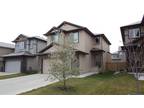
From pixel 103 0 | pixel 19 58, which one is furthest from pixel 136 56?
pixel 19 58

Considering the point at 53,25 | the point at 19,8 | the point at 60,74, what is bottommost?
the point at 60,74

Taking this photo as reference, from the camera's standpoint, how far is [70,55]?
10.0 meters

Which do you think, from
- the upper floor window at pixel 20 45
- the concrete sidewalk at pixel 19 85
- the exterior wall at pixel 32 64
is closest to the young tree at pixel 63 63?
the concrete sidewalk at pixel 19 85

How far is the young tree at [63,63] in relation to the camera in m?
9.62

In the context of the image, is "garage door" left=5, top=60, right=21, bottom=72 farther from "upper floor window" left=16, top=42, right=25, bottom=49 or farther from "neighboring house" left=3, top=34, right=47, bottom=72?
"upper floor window" left=16, top=42, right=25, bottom=49

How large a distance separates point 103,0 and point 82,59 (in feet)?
37.4

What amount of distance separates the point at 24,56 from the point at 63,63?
16.0 m

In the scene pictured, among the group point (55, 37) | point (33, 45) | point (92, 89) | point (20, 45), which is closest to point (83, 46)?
point (55, 37)

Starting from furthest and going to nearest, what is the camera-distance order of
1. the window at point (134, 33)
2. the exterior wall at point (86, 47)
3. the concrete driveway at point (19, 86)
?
the exterior wall at point (86, 47), the window at point (134, 33), the concrete driveway at point (19, 86)

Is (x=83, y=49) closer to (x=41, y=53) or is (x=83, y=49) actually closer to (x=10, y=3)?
(x=41, y=53)

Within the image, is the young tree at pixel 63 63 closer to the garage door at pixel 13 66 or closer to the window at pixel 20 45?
the garage door at pixel 13 66

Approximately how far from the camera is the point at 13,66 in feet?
80.7

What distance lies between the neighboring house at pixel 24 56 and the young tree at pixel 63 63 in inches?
575

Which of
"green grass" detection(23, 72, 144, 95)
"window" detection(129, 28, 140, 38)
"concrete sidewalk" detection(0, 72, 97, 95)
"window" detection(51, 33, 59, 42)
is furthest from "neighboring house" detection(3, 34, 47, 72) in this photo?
"green grass" detection(23, 72, 144, 95)
